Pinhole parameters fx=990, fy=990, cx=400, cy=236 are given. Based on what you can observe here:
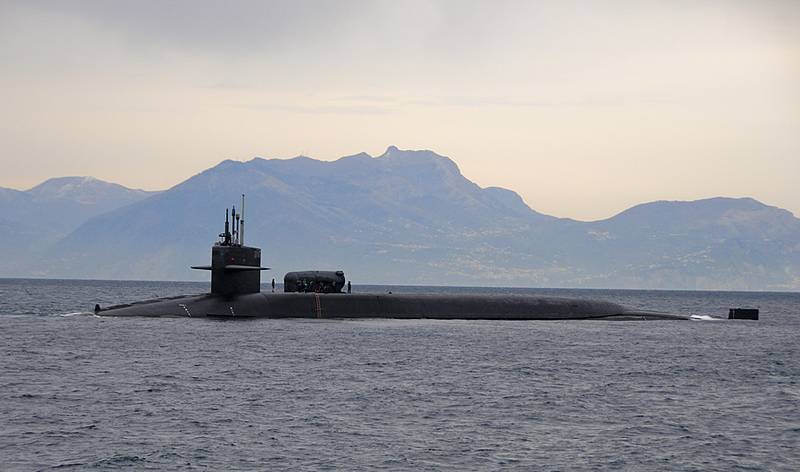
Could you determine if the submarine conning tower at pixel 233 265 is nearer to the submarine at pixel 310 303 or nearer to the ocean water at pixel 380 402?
the submarine at pixel 310 303

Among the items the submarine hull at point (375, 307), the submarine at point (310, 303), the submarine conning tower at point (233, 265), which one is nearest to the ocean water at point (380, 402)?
the submarine conning tower at point (233, 265)

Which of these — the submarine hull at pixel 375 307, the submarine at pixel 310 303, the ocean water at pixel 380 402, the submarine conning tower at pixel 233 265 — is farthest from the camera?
the submarine hull at pixel 375 307

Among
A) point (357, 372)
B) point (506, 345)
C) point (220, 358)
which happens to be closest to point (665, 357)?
point (506, 345)

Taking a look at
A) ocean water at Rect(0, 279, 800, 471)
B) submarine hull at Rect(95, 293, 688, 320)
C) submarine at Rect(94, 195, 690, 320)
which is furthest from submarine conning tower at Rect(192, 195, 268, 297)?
ocean water at Rect(0, 279, 800, 471)

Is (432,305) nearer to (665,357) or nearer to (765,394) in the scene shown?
(665,357)

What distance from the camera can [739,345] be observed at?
76562 mm

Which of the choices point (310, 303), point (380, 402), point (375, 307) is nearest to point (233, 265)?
point (310, 303)

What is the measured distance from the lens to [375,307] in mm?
83938

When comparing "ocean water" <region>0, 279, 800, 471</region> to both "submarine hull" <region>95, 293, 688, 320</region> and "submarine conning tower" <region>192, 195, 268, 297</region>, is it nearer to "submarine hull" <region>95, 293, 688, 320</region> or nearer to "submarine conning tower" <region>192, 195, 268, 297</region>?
"submarine conning tower" <region>192, 195, 268, 297</region>

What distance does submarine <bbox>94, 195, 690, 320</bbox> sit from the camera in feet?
246

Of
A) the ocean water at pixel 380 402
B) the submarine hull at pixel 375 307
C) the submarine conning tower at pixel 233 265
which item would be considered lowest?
the ocean water at pixel 380 402

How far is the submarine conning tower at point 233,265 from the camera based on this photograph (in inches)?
2901

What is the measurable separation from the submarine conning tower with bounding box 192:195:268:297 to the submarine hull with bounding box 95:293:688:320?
1.09 m

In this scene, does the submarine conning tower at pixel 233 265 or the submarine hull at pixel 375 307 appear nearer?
the submarine conning tower at pixel 233 265
